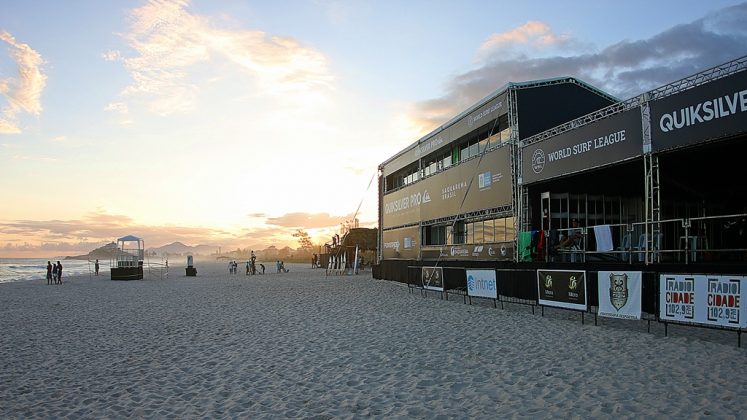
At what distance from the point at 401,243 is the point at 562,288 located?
21.5 m

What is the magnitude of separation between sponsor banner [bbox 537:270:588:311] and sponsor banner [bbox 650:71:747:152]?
4473mm

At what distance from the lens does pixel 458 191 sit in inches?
966

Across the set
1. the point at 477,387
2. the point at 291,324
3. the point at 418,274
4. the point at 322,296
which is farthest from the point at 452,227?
the point at 477,387

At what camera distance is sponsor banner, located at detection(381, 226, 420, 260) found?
102ft

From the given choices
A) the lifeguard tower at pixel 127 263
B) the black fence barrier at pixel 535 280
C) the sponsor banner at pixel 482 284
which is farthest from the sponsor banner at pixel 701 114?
the lifeguard tower at pixel 127 263

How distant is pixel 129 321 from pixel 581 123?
1555cm

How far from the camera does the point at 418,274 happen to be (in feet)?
66.0

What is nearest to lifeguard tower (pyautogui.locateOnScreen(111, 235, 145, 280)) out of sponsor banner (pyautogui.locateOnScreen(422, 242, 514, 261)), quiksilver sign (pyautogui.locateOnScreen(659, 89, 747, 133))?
sponsor banner (pyautogui.locateOnScreen(422, 242, 514, 261))

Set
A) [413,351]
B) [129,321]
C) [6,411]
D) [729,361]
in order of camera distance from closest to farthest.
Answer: [6,411], [729,361], [413,351], [129,321]

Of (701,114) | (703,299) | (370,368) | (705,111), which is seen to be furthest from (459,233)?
(370,368)

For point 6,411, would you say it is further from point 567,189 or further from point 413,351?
point 567,189

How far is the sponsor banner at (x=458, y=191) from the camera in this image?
20.4 meters

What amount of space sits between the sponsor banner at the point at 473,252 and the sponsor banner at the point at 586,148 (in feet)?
10.9

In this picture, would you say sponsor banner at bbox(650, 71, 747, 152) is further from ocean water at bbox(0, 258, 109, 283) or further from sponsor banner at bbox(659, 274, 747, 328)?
ocean water at bbox(0, 258, 109, 283)
